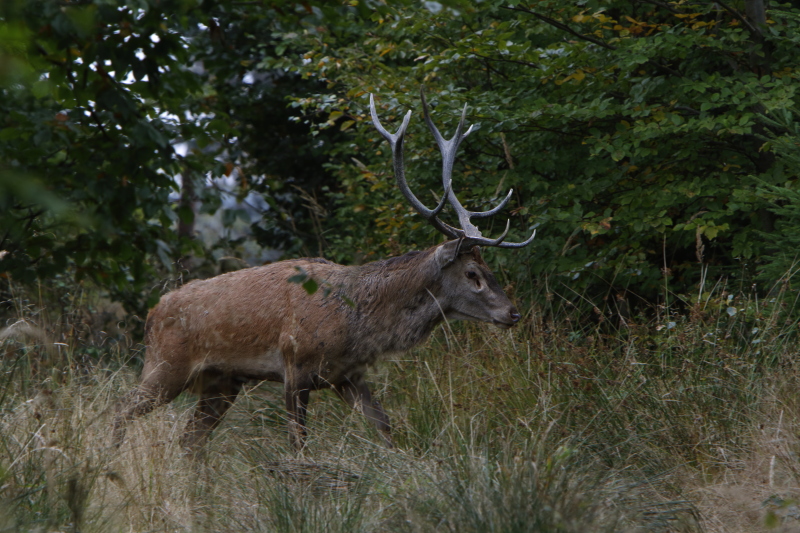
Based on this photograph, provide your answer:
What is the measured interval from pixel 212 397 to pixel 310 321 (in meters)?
1.02

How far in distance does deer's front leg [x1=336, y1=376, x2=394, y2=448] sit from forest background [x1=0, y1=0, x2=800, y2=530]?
44 cm

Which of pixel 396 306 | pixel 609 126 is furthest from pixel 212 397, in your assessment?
pixel 609 126

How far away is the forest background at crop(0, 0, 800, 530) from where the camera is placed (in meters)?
3.48

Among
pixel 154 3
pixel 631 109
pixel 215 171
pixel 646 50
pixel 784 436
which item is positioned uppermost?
pixel 154 3

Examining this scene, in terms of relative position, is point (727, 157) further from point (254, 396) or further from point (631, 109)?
point (254, 396)

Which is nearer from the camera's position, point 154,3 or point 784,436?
point 154,3

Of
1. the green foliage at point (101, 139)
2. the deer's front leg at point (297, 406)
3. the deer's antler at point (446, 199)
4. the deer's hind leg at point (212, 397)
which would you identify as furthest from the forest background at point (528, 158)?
the deer's front leg at point (297, 406)

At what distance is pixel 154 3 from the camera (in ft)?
10.6

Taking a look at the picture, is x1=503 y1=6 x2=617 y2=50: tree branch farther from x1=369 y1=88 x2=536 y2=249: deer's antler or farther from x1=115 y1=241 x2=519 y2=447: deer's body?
x1=115 y1=241 x2=519 y2=447: deer's body

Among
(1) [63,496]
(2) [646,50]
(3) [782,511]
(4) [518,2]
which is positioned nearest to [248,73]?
(4) [518,2]

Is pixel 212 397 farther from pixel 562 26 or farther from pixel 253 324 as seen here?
pixel 562 26

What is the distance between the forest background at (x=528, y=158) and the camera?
11.4 ft

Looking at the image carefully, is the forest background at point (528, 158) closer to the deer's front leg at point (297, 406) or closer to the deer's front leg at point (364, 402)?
the deer's front leg at point (364, 402)

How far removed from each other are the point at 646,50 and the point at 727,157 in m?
1.48
